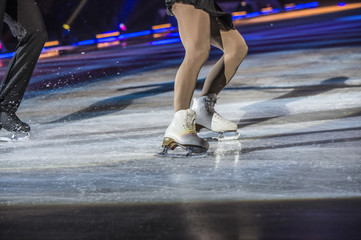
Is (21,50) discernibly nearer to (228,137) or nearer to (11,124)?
(11,124)

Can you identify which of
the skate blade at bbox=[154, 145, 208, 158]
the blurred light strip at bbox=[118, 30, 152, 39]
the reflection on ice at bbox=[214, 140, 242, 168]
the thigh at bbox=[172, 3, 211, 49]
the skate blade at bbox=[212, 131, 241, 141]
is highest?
the thigh at bbox=[172, 3, 211, 49]

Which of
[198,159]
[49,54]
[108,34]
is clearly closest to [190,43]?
[198,159]

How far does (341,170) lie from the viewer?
3.73 m

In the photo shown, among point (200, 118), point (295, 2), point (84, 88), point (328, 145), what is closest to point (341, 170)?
point (328, 145)

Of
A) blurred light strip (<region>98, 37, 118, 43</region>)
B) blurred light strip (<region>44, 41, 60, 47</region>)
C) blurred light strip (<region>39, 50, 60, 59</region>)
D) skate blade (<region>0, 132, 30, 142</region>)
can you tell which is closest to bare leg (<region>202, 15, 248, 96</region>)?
skate blade (<region>0, 132, 30, 142</region>)

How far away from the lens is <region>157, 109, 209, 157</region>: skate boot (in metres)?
4.37

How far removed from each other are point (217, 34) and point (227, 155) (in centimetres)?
99

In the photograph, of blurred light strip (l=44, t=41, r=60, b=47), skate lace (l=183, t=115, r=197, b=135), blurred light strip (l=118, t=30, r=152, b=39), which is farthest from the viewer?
blurred light strip (l=118, t=30, r=152, b=39)

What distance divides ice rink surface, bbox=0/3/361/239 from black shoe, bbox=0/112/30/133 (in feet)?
0.44

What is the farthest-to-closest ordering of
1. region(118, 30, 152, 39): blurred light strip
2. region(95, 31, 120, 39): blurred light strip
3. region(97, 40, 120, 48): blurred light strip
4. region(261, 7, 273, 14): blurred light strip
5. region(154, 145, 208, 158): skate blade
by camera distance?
region(261, 7, 273, 14): blurred light strip, region(95, 31, 120, 39): blurred light strip, region(118, 30, 152, 39): blurred light strip, region(97, 40, 120, 48): blurred light strip, region(154, 145, 208, 158): skate blade

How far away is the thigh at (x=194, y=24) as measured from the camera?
4461 millimetres

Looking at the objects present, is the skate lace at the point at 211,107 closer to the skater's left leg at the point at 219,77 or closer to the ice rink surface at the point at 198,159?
the skater's left leg at the point at 219,77

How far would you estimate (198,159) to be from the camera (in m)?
4.25

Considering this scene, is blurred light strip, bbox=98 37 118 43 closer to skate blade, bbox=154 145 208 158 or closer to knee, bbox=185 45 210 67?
knee, bbox=185 45 210 67
